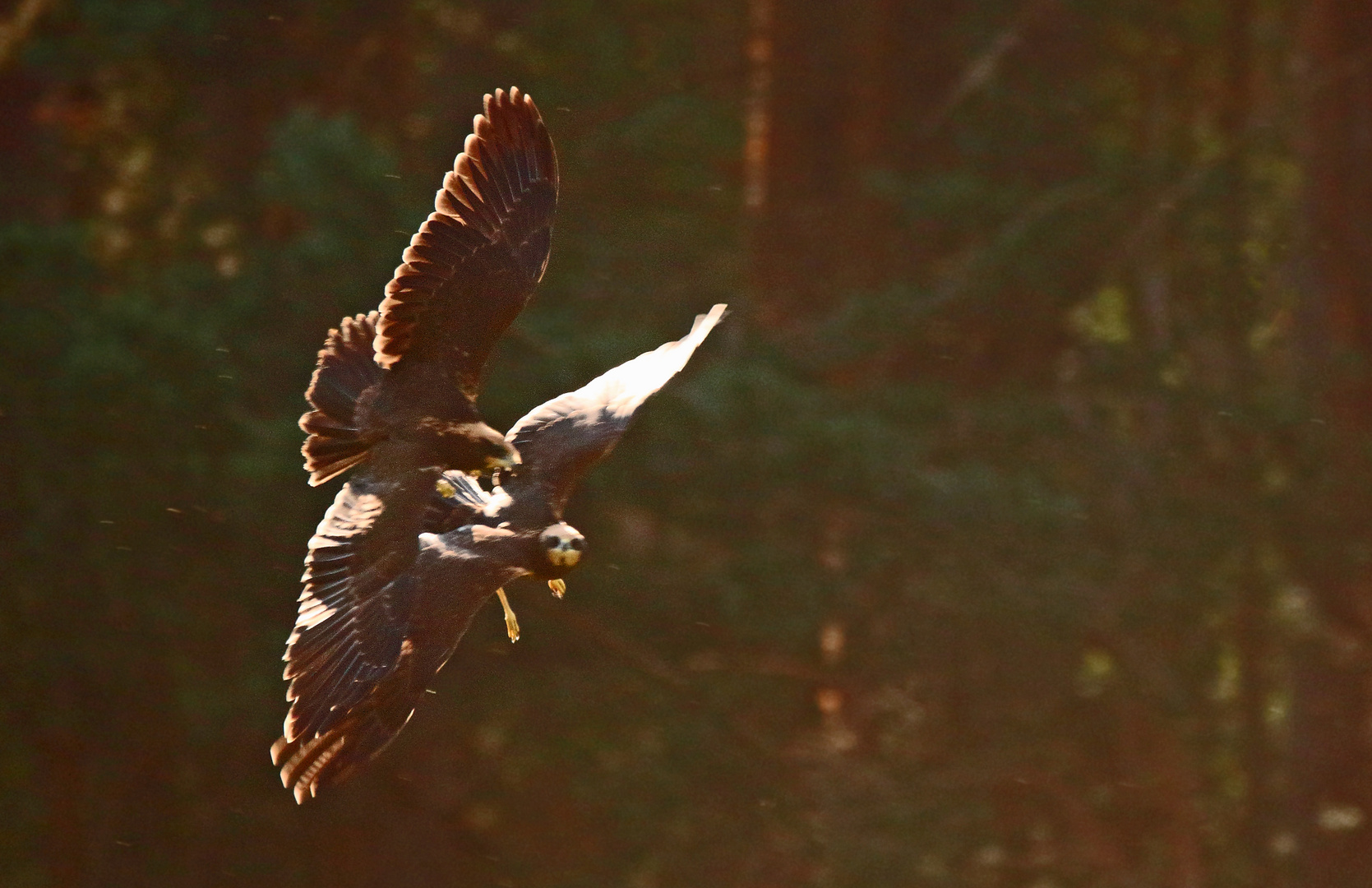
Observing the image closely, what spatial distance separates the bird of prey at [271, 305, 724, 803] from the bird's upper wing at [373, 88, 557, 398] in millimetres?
276

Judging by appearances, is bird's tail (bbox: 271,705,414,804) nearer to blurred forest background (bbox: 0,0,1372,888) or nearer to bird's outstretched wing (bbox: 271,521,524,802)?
bird's outstretched wing (bbox: 271,521,524,802)

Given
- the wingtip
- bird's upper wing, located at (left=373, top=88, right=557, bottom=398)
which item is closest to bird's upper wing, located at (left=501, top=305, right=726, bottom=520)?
the wingtip

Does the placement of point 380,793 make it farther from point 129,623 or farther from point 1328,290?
point 1328,290

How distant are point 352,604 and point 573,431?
1.80ft

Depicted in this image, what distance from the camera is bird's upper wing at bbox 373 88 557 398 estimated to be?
10.9ft

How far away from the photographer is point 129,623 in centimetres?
1005

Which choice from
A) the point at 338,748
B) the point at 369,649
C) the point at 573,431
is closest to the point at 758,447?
Answer: the point at 573,431

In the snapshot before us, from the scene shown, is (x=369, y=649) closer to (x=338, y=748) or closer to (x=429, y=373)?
→ (x=338, y=748)

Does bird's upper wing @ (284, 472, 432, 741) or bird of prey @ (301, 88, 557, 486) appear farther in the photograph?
bird's upper wing @ (284, 472, 432, 741)

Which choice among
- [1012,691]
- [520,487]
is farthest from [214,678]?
[520,487]

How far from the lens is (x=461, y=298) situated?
3.32 m

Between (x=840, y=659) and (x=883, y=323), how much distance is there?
190cm

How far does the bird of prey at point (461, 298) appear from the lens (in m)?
3.32

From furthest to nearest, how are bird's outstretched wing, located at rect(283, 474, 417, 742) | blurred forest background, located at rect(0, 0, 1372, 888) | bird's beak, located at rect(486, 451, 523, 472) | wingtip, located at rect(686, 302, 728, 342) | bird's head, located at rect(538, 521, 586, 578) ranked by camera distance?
blurred forest background, located at rect(0, 0, 1372, 888), wingtip, located at rect(686, 302, 728, 342), bird's outstretched wing, located at rect(283, 474, 417, 742), bird's beak, located at rect(486, 451, 523, 472), bird's head, located at rect(538, 521, 586, 578)
